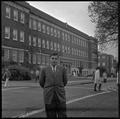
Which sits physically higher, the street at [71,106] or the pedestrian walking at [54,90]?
the pedestrian walking at [54,90]

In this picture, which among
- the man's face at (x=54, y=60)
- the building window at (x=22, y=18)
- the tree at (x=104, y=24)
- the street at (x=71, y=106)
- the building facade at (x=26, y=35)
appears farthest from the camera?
the building window at (x=22, y=18)

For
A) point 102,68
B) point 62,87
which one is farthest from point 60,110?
point 102,68

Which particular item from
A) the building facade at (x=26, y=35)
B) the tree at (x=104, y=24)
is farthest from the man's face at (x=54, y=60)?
the building facade at (x=26, y=35)

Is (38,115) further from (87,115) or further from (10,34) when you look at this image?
(10,34)

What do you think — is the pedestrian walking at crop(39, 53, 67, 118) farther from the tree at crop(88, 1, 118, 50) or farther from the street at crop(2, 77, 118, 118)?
→ the tree at crop(88, 1, 118, 50)

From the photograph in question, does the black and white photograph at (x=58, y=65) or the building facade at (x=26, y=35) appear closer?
the black and white photograph at (x=58, y=65)

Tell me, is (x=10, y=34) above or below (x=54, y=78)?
above

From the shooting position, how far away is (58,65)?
570cm

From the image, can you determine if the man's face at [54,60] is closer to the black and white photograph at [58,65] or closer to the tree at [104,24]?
the black and white photograph at [58,65]

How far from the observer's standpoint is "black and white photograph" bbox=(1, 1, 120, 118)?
5.79 meters

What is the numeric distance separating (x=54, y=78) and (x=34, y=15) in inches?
2160

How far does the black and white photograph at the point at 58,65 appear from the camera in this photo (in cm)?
579

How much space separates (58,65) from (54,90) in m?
0.44

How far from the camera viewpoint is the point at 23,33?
5394 cm
